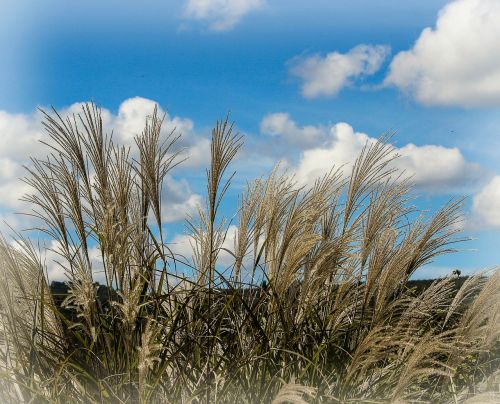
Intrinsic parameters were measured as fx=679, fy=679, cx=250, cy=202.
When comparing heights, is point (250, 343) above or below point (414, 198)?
below

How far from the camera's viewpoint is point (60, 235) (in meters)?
3.31

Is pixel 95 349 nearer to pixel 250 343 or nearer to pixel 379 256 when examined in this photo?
pixel 250 343

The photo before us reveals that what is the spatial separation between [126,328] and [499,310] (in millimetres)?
2276

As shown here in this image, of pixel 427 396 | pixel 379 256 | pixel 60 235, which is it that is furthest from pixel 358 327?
pixel 60 235

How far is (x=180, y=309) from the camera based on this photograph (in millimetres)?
3197

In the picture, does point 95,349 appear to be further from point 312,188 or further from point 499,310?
point 499,310

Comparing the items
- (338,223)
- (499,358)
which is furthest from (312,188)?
(499,358)

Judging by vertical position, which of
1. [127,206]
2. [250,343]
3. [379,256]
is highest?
[127,206]

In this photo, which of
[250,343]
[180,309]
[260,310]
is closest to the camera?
[180,309]

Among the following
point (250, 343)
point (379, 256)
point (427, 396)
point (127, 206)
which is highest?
point (127, 206)

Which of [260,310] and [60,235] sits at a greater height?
[60,235]

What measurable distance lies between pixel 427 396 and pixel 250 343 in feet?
4.08

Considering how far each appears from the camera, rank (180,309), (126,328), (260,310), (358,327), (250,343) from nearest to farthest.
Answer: (126,328), (180,309), (250,343), (358,327), (260,310)

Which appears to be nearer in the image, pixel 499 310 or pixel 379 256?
pixel 379 256
